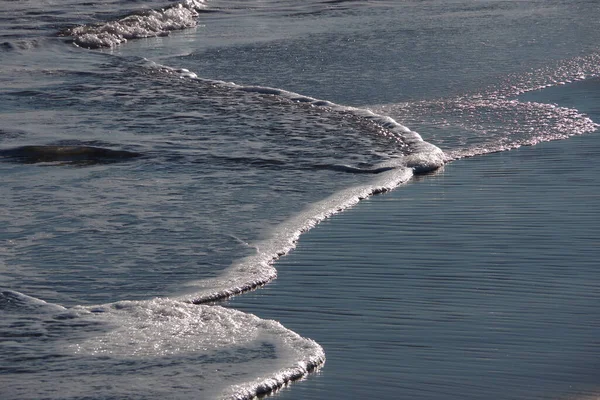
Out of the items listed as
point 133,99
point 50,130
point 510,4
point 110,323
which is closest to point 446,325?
point 110,323

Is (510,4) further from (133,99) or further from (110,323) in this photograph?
(110,323)


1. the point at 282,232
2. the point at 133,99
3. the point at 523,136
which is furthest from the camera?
the point at 133,99

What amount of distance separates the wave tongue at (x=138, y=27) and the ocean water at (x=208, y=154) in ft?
0.31

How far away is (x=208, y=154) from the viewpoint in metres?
6.59

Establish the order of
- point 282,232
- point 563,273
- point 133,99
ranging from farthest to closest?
point 133,99
point 282,232
point 563,273

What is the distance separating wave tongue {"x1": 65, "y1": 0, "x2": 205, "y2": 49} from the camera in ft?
43.2

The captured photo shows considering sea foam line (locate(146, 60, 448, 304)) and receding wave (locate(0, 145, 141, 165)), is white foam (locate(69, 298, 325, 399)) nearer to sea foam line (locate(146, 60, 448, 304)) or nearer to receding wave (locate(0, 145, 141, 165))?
sea foam line (locate(146, 60, 448, 304))

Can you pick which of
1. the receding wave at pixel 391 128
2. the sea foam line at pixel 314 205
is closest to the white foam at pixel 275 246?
the sea foam line at pixel 314 205

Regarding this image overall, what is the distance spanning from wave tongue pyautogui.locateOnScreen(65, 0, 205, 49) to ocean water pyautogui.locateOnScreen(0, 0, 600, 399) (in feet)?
0.31

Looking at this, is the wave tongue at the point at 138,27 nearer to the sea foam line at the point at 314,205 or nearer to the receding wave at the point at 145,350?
the sea foam line at the point at 314,205

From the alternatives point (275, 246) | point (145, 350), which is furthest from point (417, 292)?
point (145, 350)

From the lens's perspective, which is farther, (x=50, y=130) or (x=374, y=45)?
(x=374, y=45)

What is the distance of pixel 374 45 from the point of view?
38.6 ft

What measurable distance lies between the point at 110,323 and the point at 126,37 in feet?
33.8
